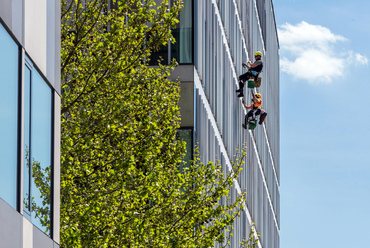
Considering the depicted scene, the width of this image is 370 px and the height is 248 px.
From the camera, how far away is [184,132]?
1283 inches

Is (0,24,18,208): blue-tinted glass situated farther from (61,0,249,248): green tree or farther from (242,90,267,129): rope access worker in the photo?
(242,90,267,129): rope access worker

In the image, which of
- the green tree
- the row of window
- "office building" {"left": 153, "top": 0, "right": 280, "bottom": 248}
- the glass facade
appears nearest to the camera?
the row of window

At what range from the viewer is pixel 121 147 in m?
21.9

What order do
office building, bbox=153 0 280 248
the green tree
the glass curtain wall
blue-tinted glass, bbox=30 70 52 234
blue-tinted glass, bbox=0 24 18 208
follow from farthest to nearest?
office building, bbox=153 0 280 248 → the green tree → blue-tinted glass, bbox=30 70 52 234 → the glass curtain wall → blue-tinted glass, bbox=0 24 18 208

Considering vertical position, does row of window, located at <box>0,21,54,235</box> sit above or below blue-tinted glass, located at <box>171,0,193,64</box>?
below

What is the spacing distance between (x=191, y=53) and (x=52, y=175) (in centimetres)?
1880

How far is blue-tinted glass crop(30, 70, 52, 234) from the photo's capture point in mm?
13422

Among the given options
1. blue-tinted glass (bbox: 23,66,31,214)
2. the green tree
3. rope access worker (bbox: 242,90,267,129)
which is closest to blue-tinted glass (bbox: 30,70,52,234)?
blue-tinted glass (bbox: 23,66,31,214)

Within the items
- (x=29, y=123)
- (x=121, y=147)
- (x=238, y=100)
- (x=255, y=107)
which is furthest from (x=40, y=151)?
(x=238, y=100)

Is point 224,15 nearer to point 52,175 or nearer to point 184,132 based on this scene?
point 184,132

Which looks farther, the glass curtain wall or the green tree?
the green tree

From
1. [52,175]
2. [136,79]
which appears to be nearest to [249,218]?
[136,79]

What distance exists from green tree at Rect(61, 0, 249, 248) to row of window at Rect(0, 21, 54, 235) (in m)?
5.54

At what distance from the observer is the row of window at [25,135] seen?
1160 centimetres
